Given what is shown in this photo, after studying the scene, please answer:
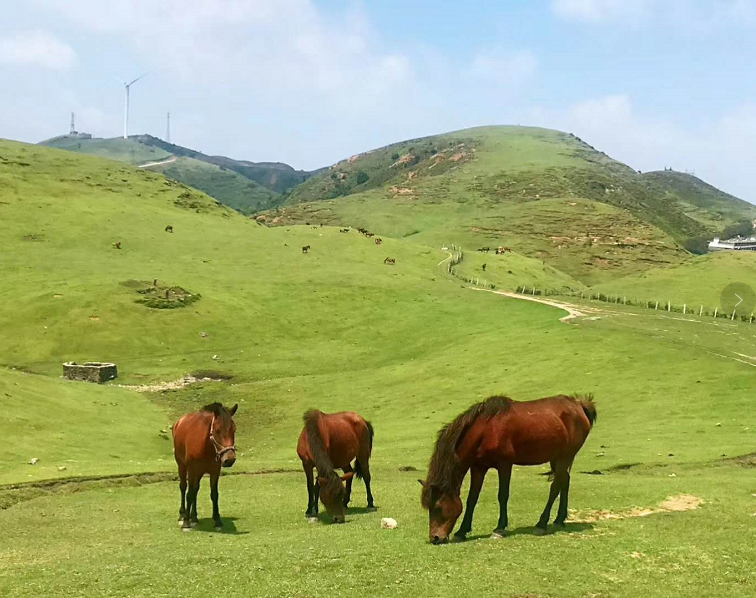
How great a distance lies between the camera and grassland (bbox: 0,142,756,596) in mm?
12195

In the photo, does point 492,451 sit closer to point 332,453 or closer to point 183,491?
point 332,453

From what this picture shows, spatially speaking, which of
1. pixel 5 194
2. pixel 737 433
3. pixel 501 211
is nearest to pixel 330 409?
pixel 737 433

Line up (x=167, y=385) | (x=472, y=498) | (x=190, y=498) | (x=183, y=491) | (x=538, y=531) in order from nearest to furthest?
(x=472, y=498)
(x=538, y=531)
(x=190, y=498)
(x=183, y=491)
(x=167, y=385)

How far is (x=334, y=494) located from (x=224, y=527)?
2.93 m

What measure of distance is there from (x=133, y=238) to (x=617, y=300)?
192 feet

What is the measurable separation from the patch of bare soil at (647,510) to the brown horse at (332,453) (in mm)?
5524

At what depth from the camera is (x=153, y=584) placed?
11617 mm

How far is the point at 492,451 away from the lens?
1380 cm

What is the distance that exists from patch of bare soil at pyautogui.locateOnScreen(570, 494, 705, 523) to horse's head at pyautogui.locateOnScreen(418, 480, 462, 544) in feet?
12.3

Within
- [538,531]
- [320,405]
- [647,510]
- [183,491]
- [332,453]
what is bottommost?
[320,405]

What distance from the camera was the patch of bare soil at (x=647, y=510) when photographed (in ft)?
52.6

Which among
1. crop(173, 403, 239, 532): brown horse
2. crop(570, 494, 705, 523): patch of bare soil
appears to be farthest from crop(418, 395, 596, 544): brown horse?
crop(173, 403, 239, 532): brown horse

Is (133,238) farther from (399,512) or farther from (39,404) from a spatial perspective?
(399,512)

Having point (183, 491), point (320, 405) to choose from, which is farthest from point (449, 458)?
point (320, 405)
